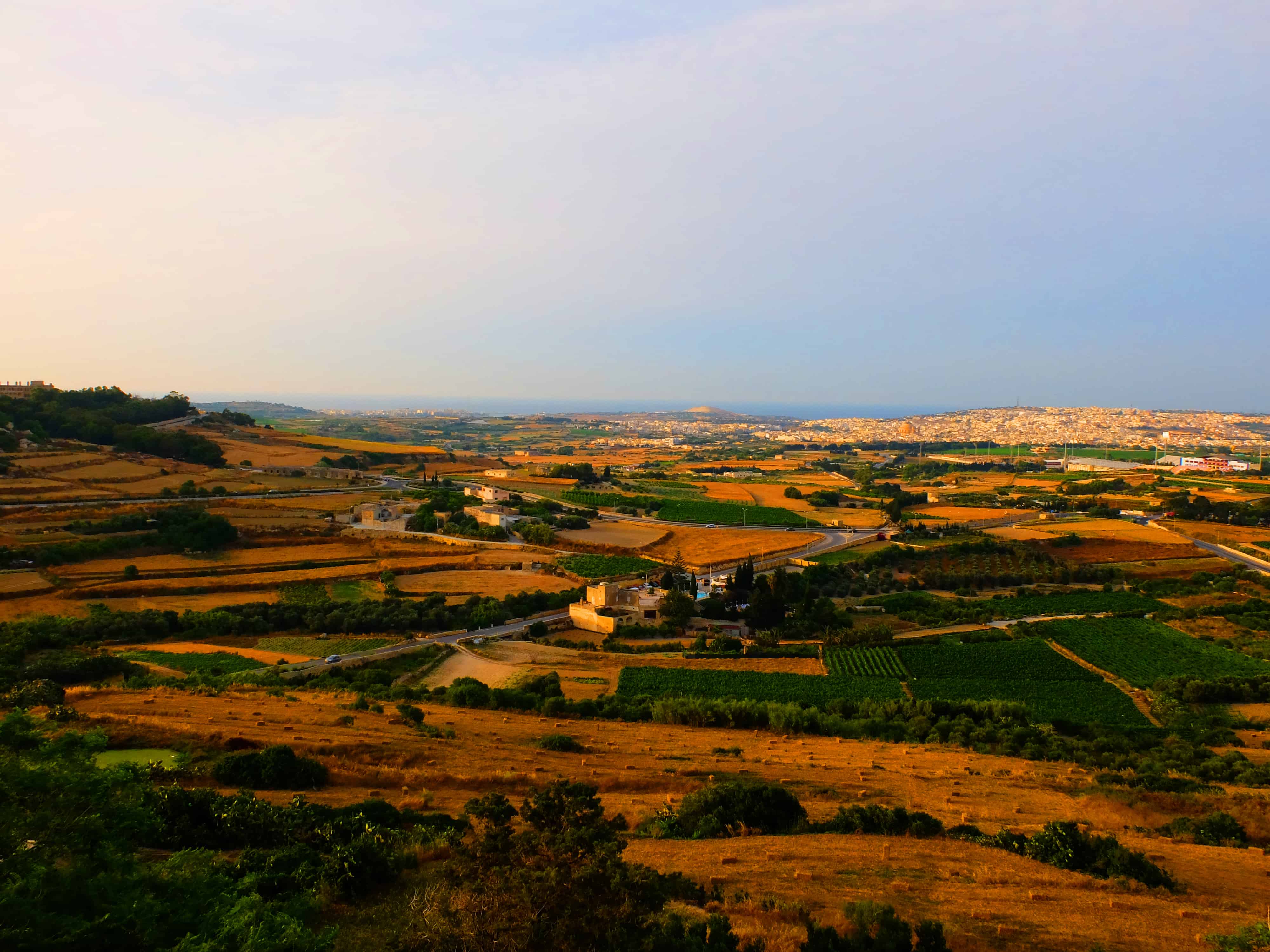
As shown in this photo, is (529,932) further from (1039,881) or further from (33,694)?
(33,694)

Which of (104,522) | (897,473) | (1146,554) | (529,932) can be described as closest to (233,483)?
(104,522)

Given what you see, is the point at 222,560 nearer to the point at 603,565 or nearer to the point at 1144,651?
the point at 603,565

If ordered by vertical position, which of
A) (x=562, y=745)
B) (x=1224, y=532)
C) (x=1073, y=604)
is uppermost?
(x=562, y=745)

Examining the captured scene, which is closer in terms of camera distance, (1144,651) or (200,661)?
(200,661)

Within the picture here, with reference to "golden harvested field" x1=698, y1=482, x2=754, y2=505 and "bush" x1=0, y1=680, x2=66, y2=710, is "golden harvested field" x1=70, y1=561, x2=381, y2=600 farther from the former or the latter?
"golden harvested field" x1=698, y1=482, x2=754, y2=505

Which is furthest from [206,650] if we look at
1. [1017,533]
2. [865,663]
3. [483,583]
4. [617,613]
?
[1017,533]
